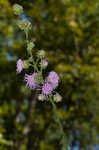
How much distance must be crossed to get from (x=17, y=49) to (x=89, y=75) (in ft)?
8.00

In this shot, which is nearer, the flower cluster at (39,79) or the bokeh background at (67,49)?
the flower cluster at (39,79)

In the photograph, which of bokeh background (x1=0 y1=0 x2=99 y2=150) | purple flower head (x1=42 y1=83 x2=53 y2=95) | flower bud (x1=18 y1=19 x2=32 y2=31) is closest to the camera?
purple flower head (x1=42 y1=83 x2=53 y2=95)

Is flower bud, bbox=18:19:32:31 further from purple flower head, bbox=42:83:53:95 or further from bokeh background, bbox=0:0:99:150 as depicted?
bokeh background, bbox=0:0:99:150

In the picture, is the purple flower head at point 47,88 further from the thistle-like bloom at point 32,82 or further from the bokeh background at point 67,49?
the bokeh background at point 67,49

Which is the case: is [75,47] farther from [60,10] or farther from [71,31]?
[60,10]

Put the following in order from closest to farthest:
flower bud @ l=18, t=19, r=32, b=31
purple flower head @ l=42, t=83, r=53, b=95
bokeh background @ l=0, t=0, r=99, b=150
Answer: purple flower head @ l=42, t=83, r=53, b=95 < flower bud @ l=18, t=19, r=32, b=31 < bokeh background @ l=0, t=0, r=99, b=150

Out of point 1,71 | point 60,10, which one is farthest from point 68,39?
point 1,71

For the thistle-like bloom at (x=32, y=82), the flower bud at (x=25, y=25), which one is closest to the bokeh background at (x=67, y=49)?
the flower bud at (x=25, y=25)

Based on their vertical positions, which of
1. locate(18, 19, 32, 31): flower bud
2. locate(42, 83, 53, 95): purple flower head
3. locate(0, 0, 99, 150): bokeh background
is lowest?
locate(42, 83, 53, 95): purple flower head

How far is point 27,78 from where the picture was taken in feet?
8.71

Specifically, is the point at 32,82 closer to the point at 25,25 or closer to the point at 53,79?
the point at 53,79

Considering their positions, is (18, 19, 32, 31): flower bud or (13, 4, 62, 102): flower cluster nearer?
(13, 4, 62, 102): flower cluster

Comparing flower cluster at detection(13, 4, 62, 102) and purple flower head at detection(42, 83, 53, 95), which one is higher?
flower cluster at detection(13, 4, 62, 102)

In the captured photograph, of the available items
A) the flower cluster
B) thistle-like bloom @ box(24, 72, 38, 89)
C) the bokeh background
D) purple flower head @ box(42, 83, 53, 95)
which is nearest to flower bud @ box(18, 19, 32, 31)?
the flower cluster
